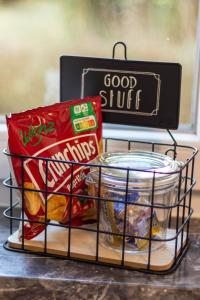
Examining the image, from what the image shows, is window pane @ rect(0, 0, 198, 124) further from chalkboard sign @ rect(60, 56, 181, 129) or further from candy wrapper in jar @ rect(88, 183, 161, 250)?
candy wrapper in jar @ rect(88, 183, 161, 250)

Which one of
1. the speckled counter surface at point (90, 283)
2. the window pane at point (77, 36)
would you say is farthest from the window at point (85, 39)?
the speckled counter surface at point (90, 283)

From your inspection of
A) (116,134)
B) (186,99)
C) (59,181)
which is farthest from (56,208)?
(186,99)

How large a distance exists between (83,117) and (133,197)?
177 mm

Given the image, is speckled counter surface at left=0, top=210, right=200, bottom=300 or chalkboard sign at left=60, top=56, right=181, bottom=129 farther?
chalkboard sign at left=60, top=56, right=181, bottom=129

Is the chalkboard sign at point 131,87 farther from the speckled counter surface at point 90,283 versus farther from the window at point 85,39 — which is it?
the speckled counter surface at point 90,283

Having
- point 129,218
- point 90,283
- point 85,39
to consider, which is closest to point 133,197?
point 129,218

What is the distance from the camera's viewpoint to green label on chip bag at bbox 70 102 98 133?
3.18 ft

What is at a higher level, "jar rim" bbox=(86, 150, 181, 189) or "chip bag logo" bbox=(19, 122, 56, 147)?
"chip bag logo" bbox=(19, 122, 56, 147)

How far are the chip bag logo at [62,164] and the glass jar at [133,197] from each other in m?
0.03

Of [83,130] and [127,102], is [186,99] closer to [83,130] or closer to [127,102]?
[127,102]

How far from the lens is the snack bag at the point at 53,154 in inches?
36.1

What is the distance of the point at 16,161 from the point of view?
3.01 ft

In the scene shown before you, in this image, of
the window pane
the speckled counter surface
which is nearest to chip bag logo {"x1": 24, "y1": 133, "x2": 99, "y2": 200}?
the speckled counter surface

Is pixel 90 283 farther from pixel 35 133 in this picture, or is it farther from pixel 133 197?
pixel 35 133
